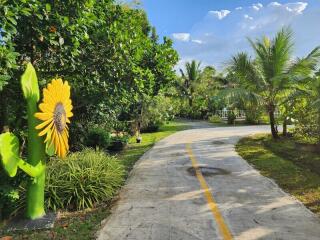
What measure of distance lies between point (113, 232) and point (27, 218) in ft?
6.29

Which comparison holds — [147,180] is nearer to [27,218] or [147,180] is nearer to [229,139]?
[27,218]

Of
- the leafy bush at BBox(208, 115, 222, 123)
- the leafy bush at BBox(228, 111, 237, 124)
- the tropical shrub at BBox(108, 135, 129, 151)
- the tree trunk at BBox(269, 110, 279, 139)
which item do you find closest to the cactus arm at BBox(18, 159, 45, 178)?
the tropical shrub at BBox(108, 135, 129, 151)

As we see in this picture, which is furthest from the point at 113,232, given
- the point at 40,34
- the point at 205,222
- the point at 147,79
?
the point at 147,79

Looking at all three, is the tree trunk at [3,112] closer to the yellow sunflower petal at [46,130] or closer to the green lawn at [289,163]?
the yellow sunflower petal at [46,130]

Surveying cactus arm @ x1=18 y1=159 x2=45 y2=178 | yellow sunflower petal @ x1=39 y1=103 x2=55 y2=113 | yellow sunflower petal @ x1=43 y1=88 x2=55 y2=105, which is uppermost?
yellow sunflower petal @ x1=43 y1=88 x2=55 y2=105

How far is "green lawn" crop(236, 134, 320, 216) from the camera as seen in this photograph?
10012mm

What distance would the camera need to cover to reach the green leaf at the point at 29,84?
7718 mm

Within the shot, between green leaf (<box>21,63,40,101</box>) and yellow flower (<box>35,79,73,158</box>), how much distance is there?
33cm

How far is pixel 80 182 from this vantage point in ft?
31.0

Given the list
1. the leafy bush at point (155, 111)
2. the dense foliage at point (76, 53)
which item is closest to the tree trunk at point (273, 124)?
the leafy bush at point (155, 111)

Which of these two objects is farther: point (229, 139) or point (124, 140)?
point (229, 139)

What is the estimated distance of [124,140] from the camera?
1905cm

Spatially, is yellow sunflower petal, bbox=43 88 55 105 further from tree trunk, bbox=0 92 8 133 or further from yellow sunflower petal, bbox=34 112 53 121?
tree trunk, bbox=0 92 8 133

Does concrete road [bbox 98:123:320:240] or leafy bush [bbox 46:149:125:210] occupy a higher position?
leafy bush [bbox 46:149:125:210]
